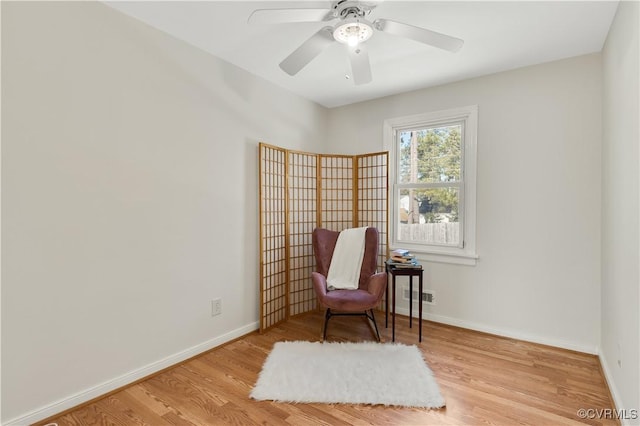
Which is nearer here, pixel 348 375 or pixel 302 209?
pixel 348 375

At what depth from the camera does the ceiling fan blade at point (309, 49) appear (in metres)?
1.94

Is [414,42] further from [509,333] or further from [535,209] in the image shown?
[509,333]

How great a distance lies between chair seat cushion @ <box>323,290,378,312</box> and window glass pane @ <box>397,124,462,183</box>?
5.01ft

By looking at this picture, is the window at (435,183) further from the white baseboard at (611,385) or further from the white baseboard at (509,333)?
the white baseboard at (611,385)

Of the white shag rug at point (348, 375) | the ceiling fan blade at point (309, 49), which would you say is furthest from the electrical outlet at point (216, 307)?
the ceiling fan blade at point (309, 49)

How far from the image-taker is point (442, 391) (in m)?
2.16

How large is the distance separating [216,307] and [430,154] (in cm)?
275

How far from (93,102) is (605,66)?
12.4ft

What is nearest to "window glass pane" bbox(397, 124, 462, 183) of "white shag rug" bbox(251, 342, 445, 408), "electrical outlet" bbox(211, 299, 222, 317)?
"white shag rug" bbox(251, 342, 445, 408)

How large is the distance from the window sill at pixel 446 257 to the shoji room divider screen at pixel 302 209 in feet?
1.27

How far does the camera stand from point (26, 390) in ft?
5.88

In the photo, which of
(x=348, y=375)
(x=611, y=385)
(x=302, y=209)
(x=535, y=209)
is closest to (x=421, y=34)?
(x=535, y=209)

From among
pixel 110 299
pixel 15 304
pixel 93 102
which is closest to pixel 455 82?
pixel 93 102

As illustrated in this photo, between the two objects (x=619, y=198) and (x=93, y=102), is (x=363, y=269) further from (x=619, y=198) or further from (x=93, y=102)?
(x=93, y=102)
